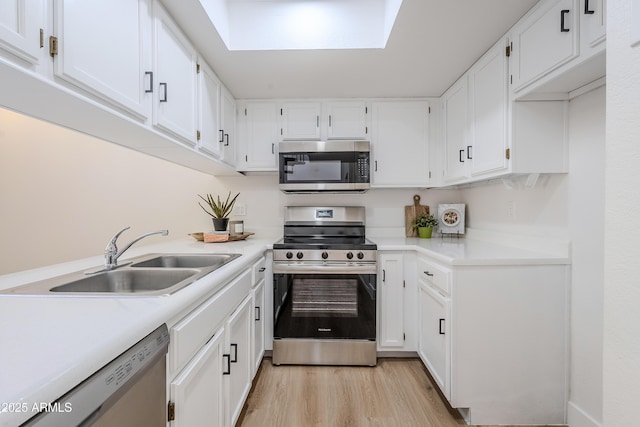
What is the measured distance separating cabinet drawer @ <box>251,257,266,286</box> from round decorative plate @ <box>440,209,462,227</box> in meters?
1.63

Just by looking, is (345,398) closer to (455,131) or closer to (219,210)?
(219,210)

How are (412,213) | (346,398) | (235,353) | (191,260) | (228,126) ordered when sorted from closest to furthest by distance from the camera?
(235,353) < (191,260) < (346,398) < (228,126) < (412,213)

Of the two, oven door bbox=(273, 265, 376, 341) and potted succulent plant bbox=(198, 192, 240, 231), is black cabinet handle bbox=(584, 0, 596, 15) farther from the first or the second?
potted succulent plant bbox=(198, 192, 240, 231)

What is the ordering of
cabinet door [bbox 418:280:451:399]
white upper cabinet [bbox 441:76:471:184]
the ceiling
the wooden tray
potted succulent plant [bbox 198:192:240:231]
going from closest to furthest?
1. the ceiling
2. cabinet door [bbox 418:280:451:399]
3. white upper cabinet [bbox 441:76:471:184]
4. the wooden tray
5. potted succulent plant [bbox 198:192:240:231]

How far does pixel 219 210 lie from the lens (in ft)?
8.41

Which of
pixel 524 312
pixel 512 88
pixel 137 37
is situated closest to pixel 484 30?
pixel 512 88

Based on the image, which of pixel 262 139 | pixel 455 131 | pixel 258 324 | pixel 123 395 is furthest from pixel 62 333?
pixel 455 131

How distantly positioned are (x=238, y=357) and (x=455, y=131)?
216 centimetres

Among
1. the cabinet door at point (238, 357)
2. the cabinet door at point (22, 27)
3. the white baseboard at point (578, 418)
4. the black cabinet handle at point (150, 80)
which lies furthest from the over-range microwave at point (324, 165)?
the white baseboard at point (578, 418)

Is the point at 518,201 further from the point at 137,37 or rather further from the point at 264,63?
the point at 137,37

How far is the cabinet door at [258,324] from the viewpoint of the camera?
188 cm

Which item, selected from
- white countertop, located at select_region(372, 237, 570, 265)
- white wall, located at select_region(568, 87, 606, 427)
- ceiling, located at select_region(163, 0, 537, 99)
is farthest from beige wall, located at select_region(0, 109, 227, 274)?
white wall, located at select_region(568, 87, 606, 427)

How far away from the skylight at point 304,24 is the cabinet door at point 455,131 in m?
0.78

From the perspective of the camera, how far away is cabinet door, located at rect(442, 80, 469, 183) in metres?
2.10
